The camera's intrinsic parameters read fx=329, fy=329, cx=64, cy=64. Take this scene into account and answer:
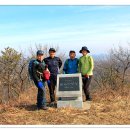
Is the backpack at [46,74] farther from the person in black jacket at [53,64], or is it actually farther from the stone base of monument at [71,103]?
the stone base of monument at [71,103]

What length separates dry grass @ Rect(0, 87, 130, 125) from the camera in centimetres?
782

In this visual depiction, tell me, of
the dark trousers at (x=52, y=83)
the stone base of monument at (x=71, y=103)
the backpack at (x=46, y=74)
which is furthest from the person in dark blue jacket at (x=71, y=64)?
the stone base of monument at (x=71, y=103)

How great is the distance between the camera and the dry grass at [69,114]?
782cm

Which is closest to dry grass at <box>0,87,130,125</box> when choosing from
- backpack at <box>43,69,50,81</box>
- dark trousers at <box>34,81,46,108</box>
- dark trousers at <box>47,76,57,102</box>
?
dark trousers at <box>34,81,46,108</box>

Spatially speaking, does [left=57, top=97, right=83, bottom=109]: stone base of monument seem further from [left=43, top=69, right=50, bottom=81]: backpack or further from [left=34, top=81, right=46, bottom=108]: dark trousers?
[left=43, top=69, right=50, bottom=81]: backpack

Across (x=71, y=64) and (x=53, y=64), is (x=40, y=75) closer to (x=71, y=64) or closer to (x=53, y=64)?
(x=53, y=64)

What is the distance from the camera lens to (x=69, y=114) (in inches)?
331

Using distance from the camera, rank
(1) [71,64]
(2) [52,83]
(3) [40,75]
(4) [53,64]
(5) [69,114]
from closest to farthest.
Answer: (5) [69,114], (3) [40,75], (4) [53,64], (1) [71,64], (2) [52,83]

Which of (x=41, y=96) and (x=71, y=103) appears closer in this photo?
(x=41, y=96)

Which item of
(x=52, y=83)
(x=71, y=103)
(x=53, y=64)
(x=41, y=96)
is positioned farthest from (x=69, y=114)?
(x=53, y=64)

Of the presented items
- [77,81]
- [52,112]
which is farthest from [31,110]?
[77,81]
